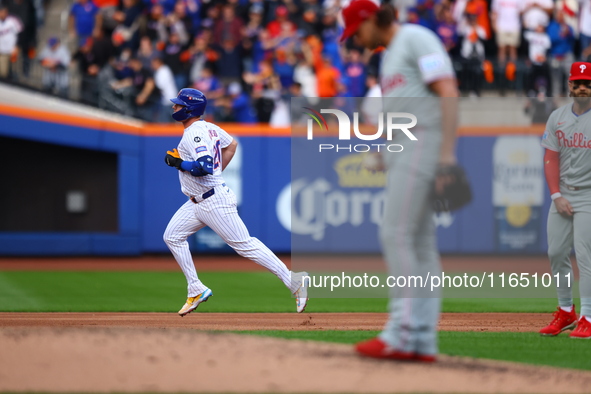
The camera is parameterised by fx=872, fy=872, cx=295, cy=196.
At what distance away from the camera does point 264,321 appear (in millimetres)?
8281

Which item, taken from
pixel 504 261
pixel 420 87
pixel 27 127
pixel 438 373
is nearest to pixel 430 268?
pixel 438 373

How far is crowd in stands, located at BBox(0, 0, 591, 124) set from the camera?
650 inches

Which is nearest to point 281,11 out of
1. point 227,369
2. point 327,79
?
point 327,79

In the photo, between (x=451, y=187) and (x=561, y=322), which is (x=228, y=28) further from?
(x=451, y=187)

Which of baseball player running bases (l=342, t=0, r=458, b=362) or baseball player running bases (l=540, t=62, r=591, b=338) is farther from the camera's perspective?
baseball player running bases (l=540, t=62, r=591, b=338)

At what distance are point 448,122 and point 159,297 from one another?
666 cm

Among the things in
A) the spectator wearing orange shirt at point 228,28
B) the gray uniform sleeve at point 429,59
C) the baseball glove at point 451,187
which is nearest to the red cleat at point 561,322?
the baseball glove at point 451,187

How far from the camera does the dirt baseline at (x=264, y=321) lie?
7.82 m

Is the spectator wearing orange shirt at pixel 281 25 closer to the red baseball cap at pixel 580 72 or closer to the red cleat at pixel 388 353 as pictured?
the red baseball cap at pixel 580 72

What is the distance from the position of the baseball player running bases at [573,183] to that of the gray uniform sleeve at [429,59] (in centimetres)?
243

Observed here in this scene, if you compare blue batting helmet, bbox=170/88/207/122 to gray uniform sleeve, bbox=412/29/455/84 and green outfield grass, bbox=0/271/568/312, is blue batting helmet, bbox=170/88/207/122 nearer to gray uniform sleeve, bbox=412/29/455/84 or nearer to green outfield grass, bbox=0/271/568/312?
green outfield grass, bbox=0/271/568/312

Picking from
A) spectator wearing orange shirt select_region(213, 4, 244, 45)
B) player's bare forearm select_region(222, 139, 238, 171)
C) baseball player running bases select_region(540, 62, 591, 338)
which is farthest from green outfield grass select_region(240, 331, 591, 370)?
spectator wearing orange shirt select_region(213, 4, 244, 45)

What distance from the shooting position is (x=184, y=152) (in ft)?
26.7


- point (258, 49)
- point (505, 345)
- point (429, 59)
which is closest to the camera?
point (429, 59)
